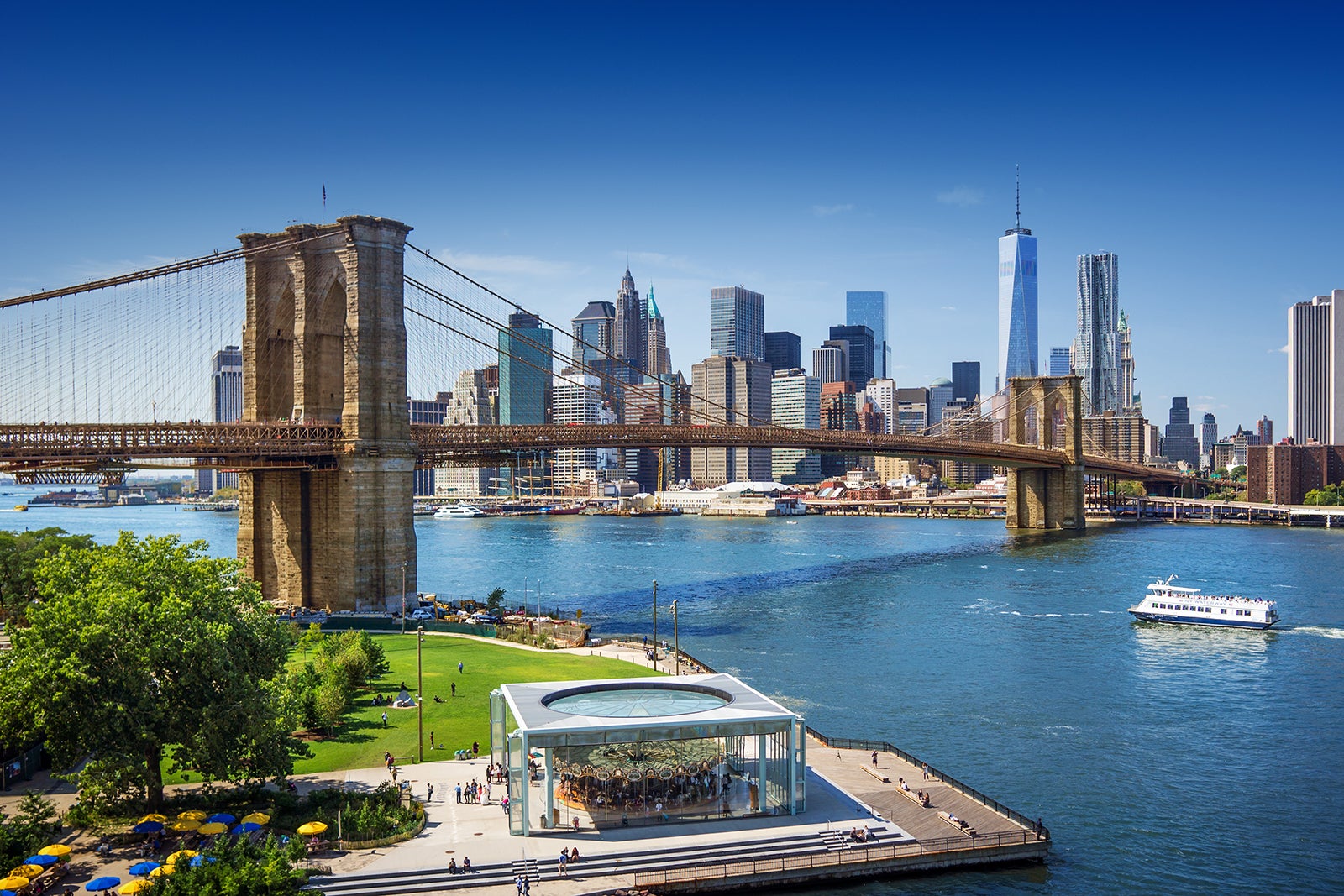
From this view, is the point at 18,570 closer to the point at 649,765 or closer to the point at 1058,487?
the point at 649,765

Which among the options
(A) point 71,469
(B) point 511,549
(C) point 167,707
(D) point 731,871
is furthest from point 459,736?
(B) point 511,549

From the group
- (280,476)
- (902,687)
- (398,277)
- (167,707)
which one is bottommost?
(902,687)

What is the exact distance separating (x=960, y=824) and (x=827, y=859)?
4.43 metres

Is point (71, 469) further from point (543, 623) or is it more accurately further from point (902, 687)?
point (902, 687)

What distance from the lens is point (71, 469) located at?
50.1m

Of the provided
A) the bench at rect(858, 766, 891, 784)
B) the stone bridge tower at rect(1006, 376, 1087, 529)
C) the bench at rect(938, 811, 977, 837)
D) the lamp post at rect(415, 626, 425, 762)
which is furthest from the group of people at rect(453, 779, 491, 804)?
the stone bridge tower at rect(1006, 376, 1087, 529)

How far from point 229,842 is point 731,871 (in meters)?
11.2

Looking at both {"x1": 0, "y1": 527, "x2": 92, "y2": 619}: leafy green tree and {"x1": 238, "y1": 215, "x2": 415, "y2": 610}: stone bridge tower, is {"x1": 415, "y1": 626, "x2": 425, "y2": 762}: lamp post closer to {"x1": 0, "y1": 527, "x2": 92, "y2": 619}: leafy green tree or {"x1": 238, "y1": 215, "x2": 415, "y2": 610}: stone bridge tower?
{"x1": 238, "y1": 215, "x2": 415, "y2": 610}: stone bridge tower

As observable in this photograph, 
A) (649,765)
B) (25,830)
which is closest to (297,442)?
(25,830)

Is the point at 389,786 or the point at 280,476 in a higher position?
the point at 280,476

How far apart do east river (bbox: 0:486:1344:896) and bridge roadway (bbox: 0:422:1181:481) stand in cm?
1087

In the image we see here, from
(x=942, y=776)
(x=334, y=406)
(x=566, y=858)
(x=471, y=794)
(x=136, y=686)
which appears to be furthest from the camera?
(x=334, y=406)

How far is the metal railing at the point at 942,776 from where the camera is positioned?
29500 millimetres

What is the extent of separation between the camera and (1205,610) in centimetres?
6644
